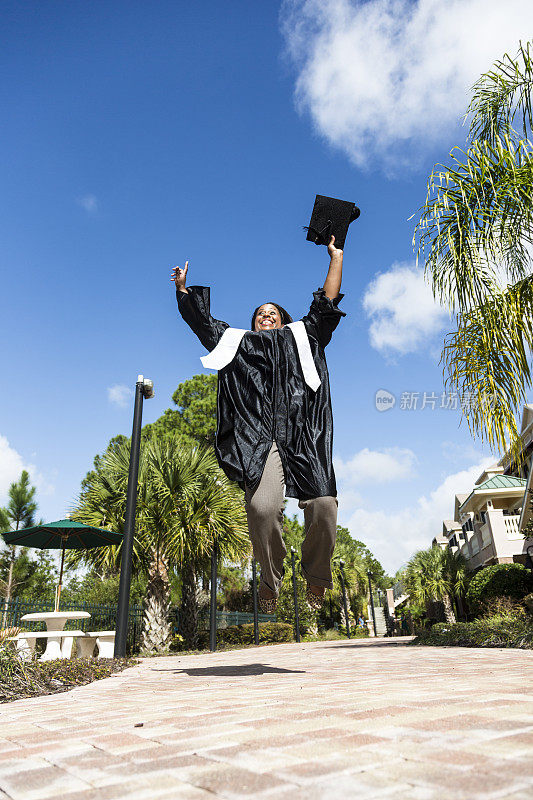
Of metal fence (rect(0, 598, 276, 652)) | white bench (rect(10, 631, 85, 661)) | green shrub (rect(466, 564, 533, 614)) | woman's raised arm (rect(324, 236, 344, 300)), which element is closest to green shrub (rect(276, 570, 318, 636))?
green shrub (rect(466, 564, 533, 614))

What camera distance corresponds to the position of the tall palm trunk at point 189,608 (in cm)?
1392

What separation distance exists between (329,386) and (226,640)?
45.8ft

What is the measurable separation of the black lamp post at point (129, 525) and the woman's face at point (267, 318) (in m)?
4.48

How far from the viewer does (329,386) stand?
12.8 feet

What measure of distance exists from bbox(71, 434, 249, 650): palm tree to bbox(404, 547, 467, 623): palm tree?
15829 millimetres

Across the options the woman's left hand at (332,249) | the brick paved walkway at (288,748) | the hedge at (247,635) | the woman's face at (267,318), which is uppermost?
the woman's left hand at (332,249)

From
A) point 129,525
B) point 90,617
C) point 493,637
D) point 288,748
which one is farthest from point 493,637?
point 288,748

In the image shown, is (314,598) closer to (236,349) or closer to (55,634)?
(236,349)

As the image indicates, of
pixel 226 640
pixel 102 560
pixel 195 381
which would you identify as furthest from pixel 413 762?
pixel 195 381

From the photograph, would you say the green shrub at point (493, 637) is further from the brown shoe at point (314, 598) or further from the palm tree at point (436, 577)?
the palm tree at point (436, 577)

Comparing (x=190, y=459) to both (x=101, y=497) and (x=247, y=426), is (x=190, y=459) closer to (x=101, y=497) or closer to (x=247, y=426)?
(x=101, y=497)

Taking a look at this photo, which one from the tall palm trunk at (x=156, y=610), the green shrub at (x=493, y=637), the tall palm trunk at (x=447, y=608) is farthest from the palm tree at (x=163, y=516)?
the tall palm trunk at (x=447, y=608)

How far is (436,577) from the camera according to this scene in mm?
26312

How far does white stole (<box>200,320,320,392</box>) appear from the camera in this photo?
376 cm
